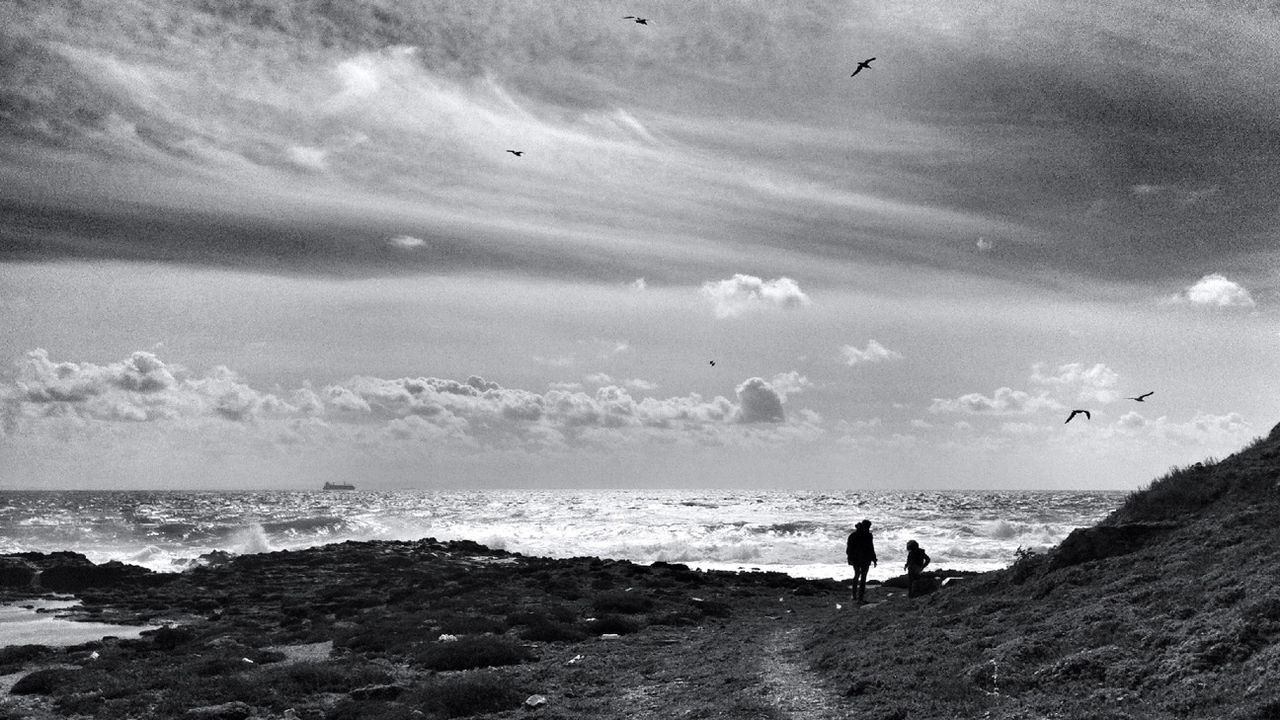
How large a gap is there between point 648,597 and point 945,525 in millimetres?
54669

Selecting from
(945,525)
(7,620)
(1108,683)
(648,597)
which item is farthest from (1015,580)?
(945,525)

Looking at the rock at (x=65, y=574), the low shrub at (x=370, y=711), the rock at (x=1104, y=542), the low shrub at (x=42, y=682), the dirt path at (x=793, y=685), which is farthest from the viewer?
the rock at (x=65, y=574)

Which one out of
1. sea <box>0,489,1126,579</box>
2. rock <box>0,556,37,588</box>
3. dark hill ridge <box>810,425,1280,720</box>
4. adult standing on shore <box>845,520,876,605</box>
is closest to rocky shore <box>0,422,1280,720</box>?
dark hill ridge <box>810,425,1280,720</box>

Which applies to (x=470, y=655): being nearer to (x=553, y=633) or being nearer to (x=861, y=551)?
(x=553, y=633)

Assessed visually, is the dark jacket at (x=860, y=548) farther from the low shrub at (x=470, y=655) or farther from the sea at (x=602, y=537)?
the sea at (x=602, y=537)

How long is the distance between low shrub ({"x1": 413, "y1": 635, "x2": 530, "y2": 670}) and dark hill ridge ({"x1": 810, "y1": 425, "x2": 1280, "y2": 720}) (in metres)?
6.85

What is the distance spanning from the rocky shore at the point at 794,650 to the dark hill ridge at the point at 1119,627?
42 mm

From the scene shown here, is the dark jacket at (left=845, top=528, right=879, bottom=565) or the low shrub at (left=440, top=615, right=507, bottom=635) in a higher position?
the dark jacket at (left=845, top=528, right=879, bottom=565)

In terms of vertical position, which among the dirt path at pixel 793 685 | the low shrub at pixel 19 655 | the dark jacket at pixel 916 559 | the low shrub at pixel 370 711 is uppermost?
the dark jacket at pixel 916 559

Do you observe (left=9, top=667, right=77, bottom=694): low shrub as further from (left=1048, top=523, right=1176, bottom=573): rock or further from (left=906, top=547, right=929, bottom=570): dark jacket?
(left=906, top=547, right=929, bottom=570): dark jacket

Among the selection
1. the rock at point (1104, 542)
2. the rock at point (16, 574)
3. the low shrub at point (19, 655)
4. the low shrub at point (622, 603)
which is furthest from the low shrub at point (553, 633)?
the rock at point (16, 574)

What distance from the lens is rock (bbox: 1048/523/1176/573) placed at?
661 inches

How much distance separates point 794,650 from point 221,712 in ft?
37.9

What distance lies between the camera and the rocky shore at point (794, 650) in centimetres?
1057
